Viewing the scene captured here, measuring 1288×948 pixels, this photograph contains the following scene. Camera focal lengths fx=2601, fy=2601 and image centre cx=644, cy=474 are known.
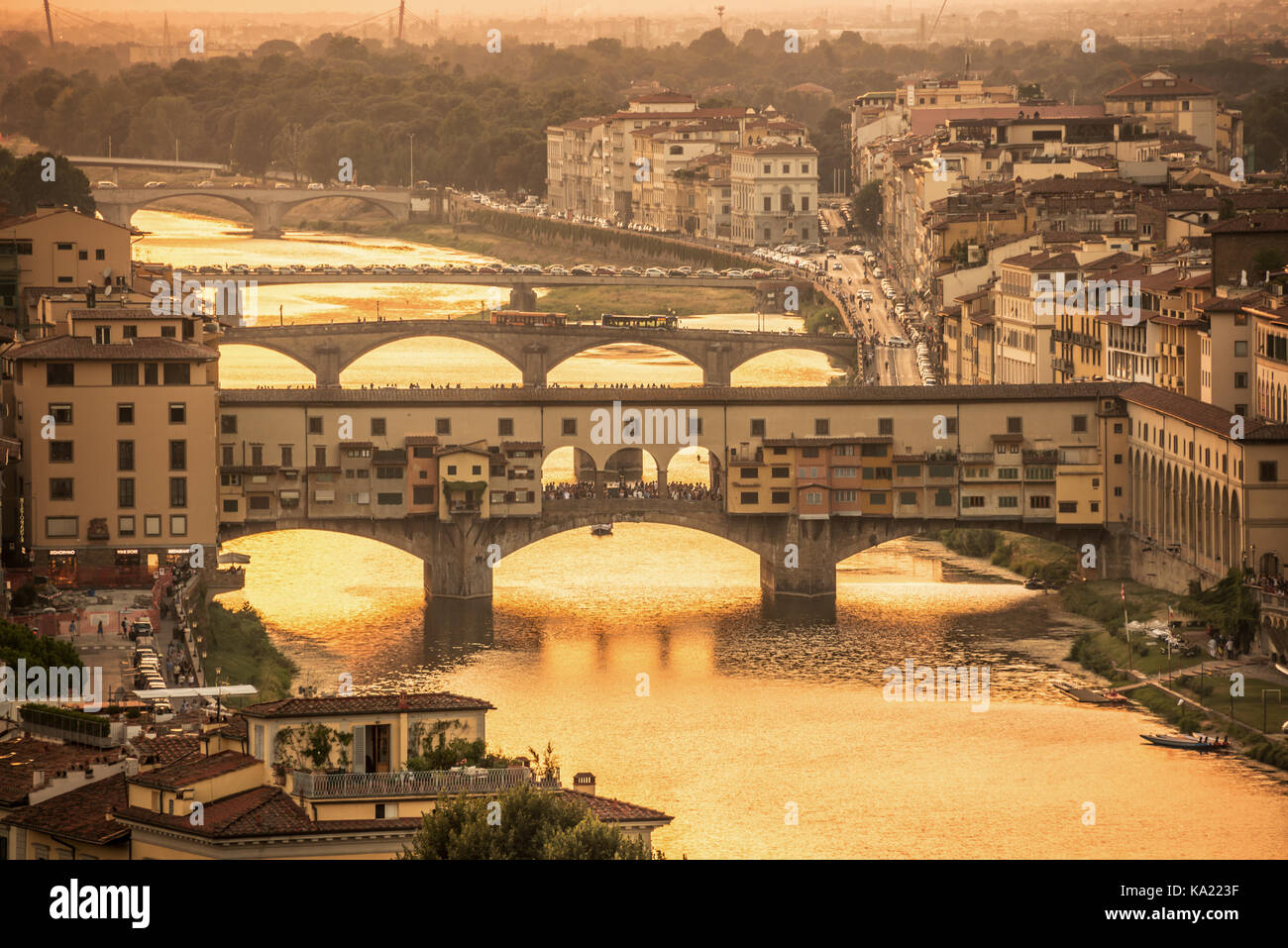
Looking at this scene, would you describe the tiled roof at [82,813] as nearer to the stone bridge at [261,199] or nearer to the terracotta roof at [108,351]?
the terracotta roof at [108,351]

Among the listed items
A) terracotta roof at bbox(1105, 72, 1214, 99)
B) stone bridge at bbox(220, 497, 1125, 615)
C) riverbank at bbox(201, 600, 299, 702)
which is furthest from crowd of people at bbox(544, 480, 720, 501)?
terracotta roof at bbox(1105, 72, 1214, 99)

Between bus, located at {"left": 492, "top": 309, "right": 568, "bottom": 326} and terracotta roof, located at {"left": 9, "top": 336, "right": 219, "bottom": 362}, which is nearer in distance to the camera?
terracotta roof, located at {"left": 9, "top": 336, "right": 219, "bottom": 362}

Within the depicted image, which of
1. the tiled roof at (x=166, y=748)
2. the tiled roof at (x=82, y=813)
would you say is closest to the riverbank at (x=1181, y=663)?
the tiled roof at (x=166, y=748)

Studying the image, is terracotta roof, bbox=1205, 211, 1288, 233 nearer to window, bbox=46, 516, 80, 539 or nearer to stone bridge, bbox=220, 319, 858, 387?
stone bridge, bbox=220, 319, 858, 387

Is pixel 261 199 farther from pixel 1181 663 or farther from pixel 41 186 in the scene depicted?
pixel 1181 663

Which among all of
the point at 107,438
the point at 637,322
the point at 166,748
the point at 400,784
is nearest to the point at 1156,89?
the point at 637,322

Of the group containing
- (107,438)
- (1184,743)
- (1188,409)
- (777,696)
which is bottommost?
(1184,743)

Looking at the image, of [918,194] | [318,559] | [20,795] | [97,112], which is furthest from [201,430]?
[97,112]
